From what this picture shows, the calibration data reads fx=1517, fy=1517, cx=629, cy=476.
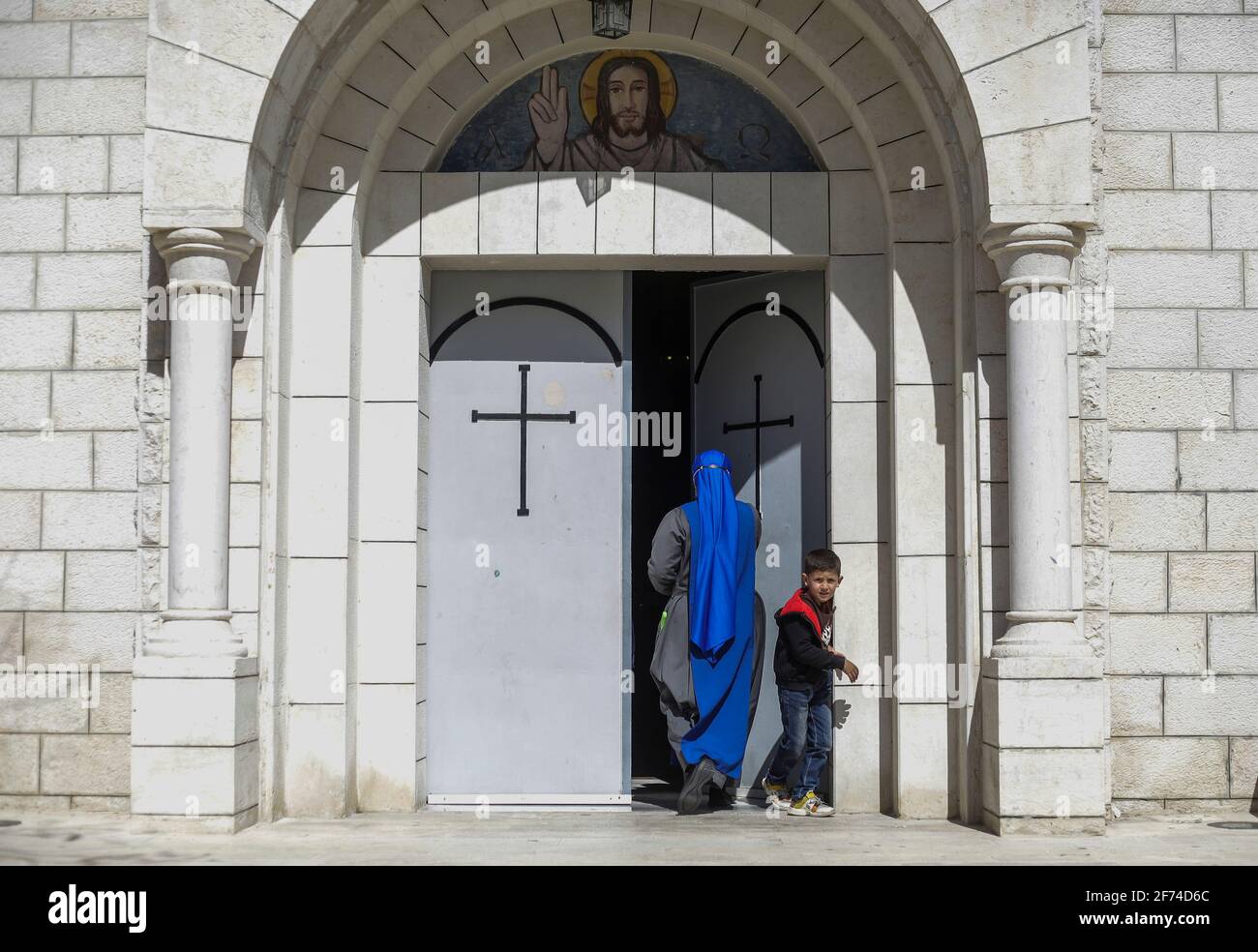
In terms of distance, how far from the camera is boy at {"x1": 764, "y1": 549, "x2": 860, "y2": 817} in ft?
25.5

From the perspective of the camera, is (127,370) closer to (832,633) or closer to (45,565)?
(45,565)

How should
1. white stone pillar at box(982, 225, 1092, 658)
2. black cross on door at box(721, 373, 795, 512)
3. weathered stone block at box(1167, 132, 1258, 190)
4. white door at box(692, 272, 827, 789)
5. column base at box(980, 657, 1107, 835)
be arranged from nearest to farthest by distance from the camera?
column base at box(980, 657, 1107, 835) → white stone pillar at box(982, 225, 1092, 658) → weathered stone block at box(1167, 132, 1258, 190) → white door at box(692, 272, 827, 789) → black cross on door at box(721, 373, 795, 512)

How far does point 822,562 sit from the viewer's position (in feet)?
25.5

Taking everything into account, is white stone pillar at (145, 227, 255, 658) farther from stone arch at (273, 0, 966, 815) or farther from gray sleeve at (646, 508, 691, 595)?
gray sleeve at (646, 508, 691, 595)

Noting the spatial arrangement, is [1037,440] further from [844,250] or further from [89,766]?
[89,766]

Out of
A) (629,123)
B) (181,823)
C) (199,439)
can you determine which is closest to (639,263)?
(629,123)

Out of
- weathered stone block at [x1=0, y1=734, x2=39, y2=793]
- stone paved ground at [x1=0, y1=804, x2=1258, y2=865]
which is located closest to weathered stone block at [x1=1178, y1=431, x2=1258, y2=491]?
stone paved ground at [x1=0, y1=804, x2=1258, y2=865]

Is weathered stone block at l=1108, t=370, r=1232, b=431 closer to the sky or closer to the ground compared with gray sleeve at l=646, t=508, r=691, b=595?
closer to the sky

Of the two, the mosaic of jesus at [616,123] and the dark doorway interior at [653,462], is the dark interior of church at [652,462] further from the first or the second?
the mosaic of jesus at [616,123]

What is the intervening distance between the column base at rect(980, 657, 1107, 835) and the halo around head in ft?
12.0

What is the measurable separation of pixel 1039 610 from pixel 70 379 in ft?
16.5

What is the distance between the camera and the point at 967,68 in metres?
7.32

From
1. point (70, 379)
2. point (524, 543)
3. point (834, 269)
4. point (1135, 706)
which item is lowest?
point (1135, 706)

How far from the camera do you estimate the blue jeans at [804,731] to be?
311 inches
